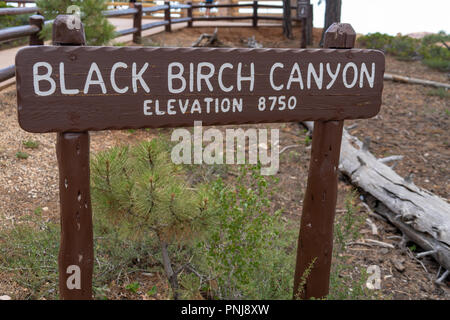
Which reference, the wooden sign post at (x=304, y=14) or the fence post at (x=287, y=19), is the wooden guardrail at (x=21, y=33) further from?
the fence post at (x=287, y=19)

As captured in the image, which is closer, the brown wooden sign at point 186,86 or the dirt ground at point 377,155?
the brown wooden sign at point 186,86

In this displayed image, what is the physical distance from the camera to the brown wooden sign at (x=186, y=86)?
198 cm

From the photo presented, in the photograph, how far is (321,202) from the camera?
2760mm

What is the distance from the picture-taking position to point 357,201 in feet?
17.6

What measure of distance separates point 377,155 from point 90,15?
4.93 meters

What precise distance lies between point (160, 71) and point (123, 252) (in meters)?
1.72

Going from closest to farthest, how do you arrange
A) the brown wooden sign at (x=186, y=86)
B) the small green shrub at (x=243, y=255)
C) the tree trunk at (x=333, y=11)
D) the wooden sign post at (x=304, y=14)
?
1. the brown wooden sign at (x=186, y=86)
2. the small green shrub at (x=243, y=255)
3. the tree trunk at (x=333, y=11)
4. the wooden sign post at (x=304, y=14)

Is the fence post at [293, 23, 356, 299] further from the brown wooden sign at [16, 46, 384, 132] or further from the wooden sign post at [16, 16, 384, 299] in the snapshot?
the brown wooden sign at [16, 46, 384, 132]

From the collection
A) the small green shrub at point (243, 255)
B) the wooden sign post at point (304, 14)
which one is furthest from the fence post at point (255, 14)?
the small green shrub at point (243, 255)

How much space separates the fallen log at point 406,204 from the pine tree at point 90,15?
4266mm

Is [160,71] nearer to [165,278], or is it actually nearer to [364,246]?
[165,278]

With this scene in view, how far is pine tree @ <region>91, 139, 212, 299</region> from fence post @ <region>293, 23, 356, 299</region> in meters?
0.66

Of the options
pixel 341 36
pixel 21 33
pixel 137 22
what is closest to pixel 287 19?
pixel 137 22
